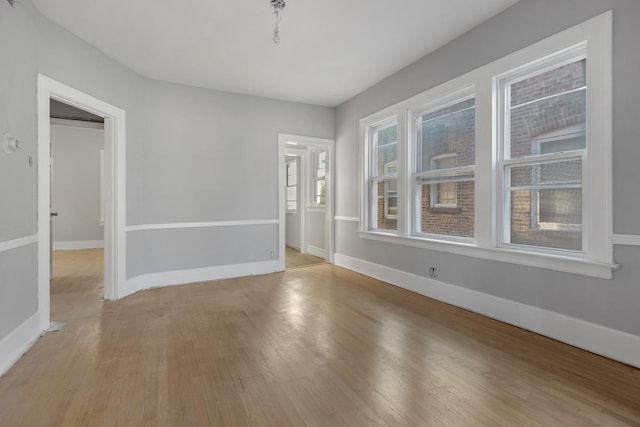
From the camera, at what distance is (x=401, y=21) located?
2.94m

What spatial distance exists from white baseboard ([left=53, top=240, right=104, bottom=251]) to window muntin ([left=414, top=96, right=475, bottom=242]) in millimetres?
7243

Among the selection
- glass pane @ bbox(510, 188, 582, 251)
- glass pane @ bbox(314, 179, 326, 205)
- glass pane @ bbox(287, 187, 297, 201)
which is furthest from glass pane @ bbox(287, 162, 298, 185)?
glass pane @ bbox(510, 188, 582, 251)

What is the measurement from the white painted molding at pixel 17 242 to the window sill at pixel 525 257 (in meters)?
3.71

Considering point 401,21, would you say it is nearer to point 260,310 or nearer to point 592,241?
point 592,241

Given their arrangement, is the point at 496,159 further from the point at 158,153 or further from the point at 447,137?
the point at 158,153

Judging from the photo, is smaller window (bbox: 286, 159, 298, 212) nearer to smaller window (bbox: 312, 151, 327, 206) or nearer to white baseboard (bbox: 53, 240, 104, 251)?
smaller window (bbox: 312, 151, 327, 206)

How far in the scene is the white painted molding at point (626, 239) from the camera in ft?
6.91

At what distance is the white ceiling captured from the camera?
2709mm

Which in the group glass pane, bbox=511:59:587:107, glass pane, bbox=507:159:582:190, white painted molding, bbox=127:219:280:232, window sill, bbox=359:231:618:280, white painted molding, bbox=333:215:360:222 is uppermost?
glass pane, bbox=511:59:587:107

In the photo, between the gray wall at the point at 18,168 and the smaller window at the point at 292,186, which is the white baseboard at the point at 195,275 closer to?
the gray wall at the point at 18,168

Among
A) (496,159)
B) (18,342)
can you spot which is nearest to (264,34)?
(496,159)

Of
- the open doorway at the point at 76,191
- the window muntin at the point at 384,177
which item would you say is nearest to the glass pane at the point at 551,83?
the window muntin at the point at 384,177

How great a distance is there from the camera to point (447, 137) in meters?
3.58

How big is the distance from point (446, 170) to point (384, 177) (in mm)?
1103
